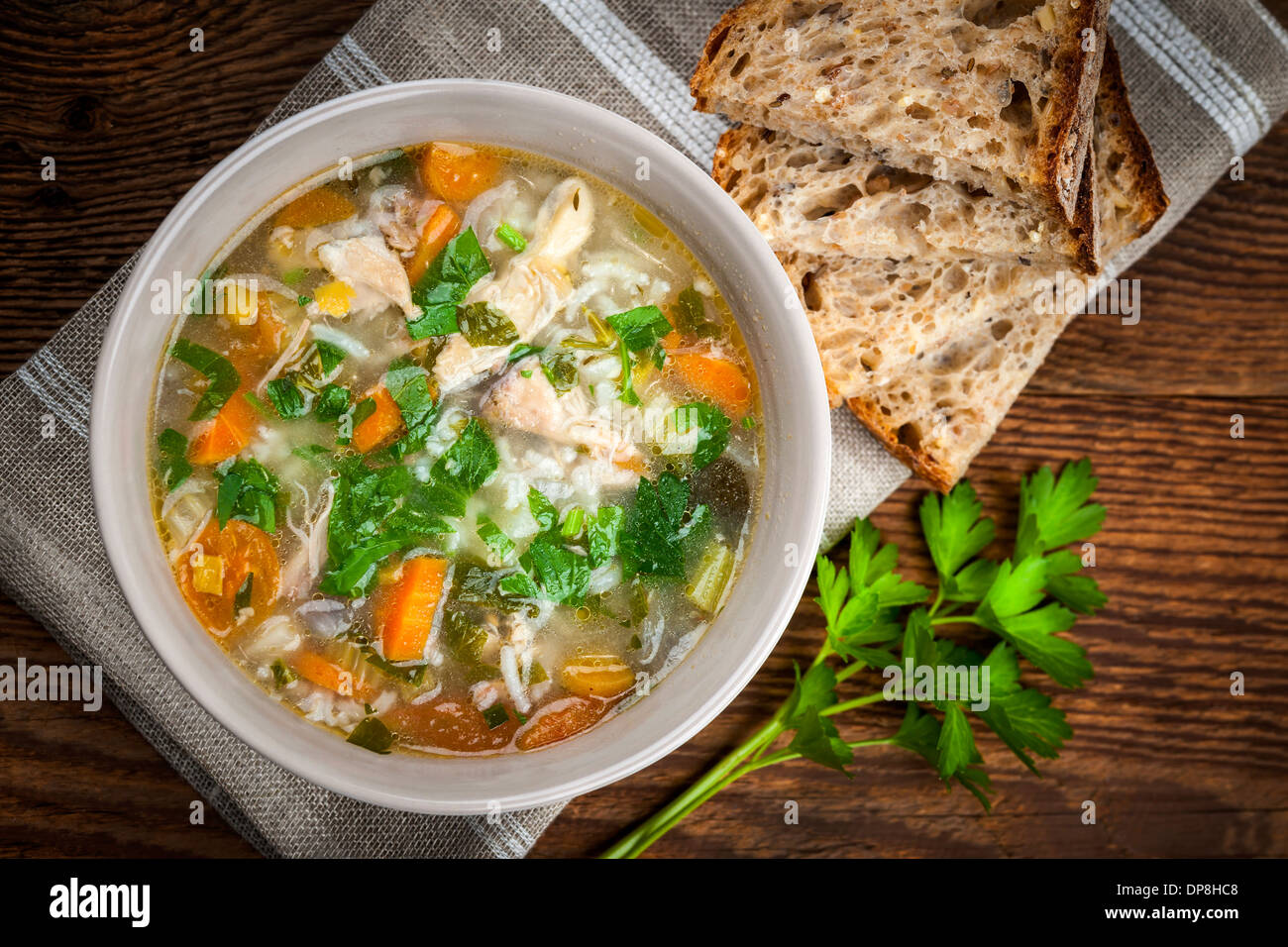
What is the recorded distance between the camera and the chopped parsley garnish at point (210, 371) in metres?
2.06

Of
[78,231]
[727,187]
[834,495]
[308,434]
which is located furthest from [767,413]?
[78,231]

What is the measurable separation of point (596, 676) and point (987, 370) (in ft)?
4.35

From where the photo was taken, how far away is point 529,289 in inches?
81.4

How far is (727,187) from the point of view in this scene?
2463 millimetres

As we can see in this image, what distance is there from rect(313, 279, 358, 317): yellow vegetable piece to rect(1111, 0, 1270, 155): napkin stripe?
2.18m

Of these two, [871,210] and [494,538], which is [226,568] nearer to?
[494,538]

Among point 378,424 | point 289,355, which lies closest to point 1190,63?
point 378,424

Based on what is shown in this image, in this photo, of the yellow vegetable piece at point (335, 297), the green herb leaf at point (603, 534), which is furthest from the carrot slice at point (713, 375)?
the yellow vegetable piece at point (335, 297)

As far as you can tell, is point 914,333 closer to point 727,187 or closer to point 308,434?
point 727,187

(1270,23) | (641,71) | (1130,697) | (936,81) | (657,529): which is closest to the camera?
(657,529)

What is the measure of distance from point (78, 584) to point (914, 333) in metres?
2.24

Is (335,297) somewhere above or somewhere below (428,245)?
below

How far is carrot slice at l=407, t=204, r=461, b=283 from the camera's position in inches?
82.7

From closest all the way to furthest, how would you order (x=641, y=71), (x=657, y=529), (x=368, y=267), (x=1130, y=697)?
1. (x=368, y=267)
2. (x=657, y=529)
3. (x=641, y=71)
4. (x=1130, y=697)
